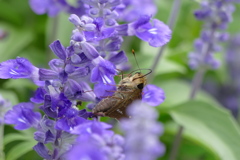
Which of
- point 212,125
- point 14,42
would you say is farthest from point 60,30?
point 212,125

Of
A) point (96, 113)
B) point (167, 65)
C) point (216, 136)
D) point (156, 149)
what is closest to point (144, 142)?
point (156, 149)

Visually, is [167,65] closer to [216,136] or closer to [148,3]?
[148,3]

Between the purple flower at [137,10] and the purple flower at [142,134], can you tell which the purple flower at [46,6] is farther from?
the purple flower at [142,134]

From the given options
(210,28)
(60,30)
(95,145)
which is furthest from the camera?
(60,30)

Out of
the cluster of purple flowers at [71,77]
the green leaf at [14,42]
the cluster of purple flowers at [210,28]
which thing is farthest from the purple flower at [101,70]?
the green leaf at [14,42]

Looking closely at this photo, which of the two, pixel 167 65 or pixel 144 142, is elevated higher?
pixel 144 142

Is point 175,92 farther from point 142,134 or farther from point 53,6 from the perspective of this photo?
point 142,134
